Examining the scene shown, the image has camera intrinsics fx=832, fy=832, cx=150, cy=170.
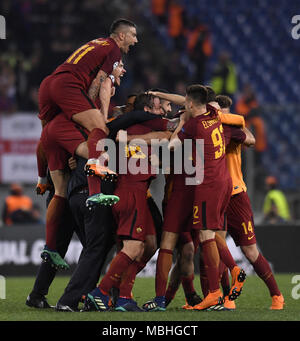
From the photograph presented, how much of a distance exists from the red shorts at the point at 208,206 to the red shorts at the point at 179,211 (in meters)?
0.14

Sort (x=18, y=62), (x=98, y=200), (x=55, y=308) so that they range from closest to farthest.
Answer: (x=98, y=200) < (x=55, y=308) < (x=18, y=62)

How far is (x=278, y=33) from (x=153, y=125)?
11.3 m

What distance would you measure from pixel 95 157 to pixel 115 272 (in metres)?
0.98

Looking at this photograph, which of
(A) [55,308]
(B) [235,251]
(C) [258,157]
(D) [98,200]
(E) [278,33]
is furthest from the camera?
(E) [278,33]

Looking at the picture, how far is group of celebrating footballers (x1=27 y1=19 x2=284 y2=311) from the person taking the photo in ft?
23.2

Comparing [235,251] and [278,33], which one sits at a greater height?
[278,33]

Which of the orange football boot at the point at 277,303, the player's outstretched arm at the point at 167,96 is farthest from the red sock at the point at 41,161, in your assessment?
the orange football boot at the point at 277,303

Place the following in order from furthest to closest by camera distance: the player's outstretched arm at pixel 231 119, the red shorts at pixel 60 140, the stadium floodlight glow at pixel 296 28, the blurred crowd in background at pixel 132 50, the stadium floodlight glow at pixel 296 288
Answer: the stadium floodlight glow at pixel 296 28 → the blurred crowd in background at pixel 132 50 → the stadium floodlight glow at pixel 296 288 → the player's outstretched arm at pixel 231 119 → the red shorts at pixel 60 140

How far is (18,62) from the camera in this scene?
16.5 meters

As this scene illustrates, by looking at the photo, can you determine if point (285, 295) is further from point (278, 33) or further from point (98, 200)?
point (278, 33)

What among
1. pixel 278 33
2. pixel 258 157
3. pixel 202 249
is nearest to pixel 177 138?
pixel 202 249

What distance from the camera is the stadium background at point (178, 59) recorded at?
1460 centimetres

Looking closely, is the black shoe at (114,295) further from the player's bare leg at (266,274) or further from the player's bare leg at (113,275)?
the player's bare leg at (266,274)

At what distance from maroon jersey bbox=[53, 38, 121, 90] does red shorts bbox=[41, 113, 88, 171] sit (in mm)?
413
